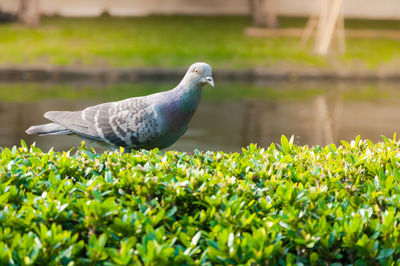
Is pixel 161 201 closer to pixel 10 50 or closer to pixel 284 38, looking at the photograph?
pixel 10 50

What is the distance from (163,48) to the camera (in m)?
19.7

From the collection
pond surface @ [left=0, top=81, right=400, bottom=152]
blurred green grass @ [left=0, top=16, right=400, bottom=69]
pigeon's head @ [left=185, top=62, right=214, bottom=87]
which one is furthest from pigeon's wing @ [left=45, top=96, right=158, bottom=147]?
blurred green grass @ [left=0, top=16, right=400, bottom=69]

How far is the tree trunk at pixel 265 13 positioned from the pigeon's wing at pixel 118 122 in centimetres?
2014

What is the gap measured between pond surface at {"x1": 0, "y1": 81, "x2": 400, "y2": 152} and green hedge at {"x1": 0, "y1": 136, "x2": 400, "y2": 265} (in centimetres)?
591

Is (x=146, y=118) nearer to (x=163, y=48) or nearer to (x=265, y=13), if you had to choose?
(x=163, y=48)

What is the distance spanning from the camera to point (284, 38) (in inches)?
906

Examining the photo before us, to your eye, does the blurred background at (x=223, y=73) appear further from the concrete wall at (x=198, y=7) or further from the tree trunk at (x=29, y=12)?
the concrete wall at (x=198, y=7)

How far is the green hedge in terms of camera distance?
3055 millimetres

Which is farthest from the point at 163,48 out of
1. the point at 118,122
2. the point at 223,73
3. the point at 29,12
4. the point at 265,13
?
the point at 118,122

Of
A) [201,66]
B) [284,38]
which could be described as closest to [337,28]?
[284,38]

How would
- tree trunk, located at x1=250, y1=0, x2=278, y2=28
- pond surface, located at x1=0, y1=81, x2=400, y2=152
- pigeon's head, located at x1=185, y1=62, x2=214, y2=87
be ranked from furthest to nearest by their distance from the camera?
tree trunk, located at x1=250, y1=0, x2=278, y2=28 < pond surface, located at x1=0, y1=81, x2=400, y2=152 < pigeon's head, located at x1=185, y1=62, x2=214, y2=87

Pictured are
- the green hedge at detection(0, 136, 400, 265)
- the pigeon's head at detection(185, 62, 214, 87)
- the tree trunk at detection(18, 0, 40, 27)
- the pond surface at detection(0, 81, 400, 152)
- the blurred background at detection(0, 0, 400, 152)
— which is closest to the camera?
the green hedge at detection(0, 136, 400, 265)

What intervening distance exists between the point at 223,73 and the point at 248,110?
160 inches

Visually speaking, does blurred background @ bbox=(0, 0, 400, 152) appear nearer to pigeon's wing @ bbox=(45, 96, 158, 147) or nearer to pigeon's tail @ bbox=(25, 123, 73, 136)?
pigeon's tail @ bbox=(25, 123, 73, 136)
